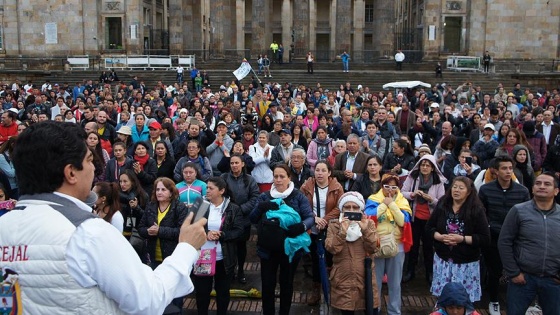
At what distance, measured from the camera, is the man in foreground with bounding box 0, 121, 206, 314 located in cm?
222

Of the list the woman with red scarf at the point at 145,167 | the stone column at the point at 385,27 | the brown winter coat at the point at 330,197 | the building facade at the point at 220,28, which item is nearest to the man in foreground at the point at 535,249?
the brown winter coat at the point at 330,197

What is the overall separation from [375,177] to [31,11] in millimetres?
38016

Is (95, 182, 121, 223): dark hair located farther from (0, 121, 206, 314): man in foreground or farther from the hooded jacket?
the hooded jacket

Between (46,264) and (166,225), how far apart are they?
432 cm

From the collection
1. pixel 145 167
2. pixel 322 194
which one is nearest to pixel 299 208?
pixel 322 194

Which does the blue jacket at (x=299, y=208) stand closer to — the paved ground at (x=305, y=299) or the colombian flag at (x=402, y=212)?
the colombian flag at (x=402, y=212)

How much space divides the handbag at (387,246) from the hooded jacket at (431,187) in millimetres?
1496

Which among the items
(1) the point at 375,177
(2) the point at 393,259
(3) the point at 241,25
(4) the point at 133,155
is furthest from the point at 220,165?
(3) the point at 241,25

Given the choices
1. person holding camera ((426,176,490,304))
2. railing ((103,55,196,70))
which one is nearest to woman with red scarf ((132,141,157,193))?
person holding camera ((426,176,490,304))

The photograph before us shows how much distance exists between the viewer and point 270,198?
6.82 m

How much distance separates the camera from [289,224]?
21.1 feet

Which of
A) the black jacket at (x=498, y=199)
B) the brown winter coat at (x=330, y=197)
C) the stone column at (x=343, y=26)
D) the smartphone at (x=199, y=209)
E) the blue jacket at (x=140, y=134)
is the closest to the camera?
the smartphone at (x=199, y=209)

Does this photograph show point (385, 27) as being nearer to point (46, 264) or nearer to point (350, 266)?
point (350, 266)

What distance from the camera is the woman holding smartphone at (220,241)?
6.65 m
